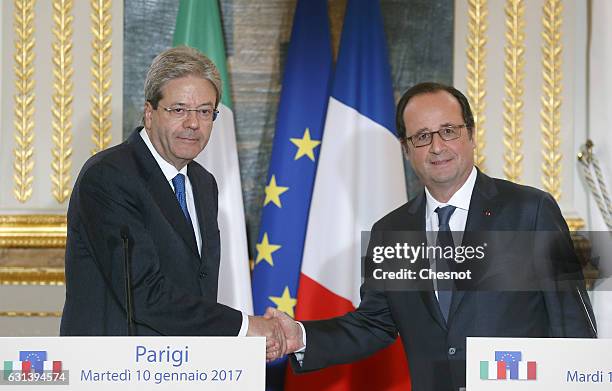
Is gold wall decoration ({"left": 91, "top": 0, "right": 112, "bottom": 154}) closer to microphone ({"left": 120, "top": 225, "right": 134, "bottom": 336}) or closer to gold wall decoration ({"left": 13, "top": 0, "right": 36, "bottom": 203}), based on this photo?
gold wall decoration ({"left": 13, "top": 0, "right": 36, "bottom": 203})

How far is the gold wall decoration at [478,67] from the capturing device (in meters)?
4.18

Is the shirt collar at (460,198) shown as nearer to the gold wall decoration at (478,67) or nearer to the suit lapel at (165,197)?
the suit lapel at (165,197)

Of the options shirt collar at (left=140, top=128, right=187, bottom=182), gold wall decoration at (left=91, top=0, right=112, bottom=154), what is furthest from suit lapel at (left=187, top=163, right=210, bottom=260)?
gold wall decoration at (left=91, top=0, right=112, bottom=154)

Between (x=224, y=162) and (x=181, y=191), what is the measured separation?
3.45ft

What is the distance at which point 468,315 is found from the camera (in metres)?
2.69

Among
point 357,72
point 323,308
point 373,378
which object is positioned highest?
point 357,72

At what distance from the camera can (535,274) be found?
8.96 feet

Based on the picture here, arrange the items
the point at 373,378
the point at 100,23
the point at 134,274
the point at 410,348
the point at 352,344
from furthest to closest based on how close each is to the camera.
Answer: the point at 100,23 < the point at 373,378 < the point at 352,344 < the point at 410,348 < the point at 134,274

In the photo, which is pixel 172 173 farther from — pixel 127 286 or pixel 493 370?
pixel 493 370

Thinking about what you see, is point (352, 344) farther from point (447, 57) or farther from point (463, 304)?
point (447, 57)

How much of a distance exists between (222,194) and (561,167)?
1547mm

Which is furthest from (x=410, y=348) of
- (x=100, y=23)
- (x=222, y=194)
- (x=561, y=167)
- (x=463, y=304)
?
(x=100, y=23)

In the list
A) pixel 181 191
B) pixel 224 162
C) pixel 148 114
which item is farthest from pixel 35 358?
pixel 224 162

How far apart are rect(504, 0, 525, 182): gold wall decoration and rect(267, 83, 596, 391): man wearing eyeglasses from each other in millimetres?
1318
